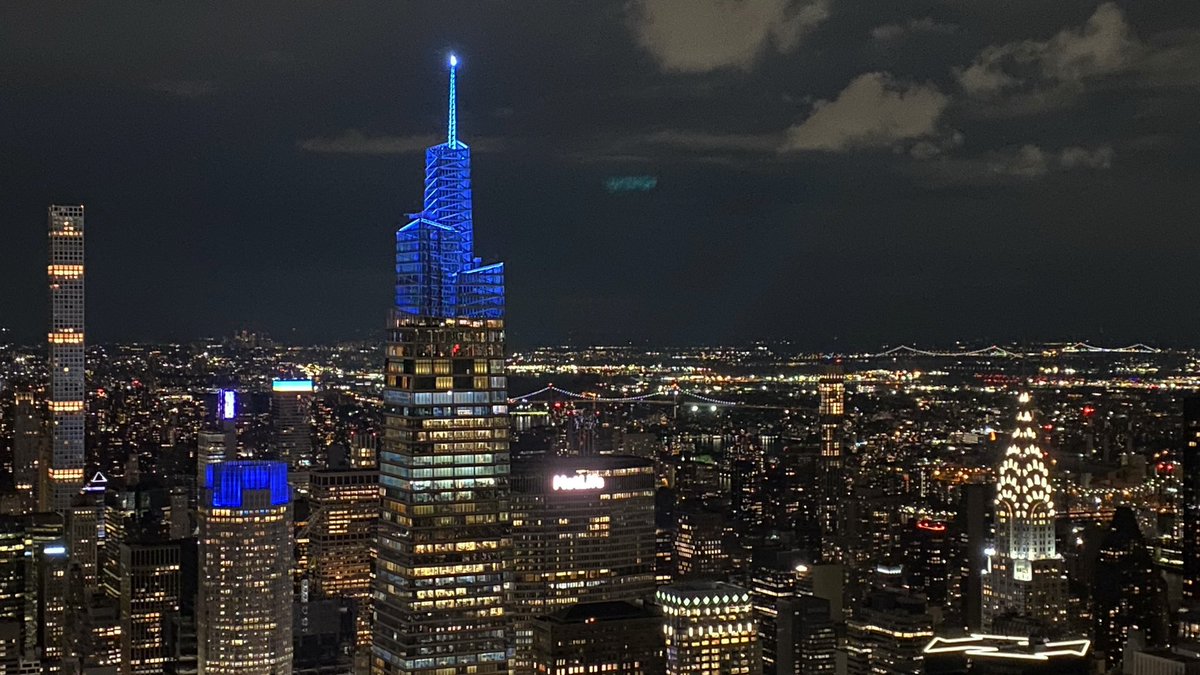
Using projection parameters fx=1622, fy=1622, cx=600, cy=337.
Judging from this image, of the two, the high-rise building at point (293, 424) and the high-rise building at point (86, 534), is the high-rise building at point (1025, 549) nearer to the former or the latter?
the high-rise building at point (293, 424)

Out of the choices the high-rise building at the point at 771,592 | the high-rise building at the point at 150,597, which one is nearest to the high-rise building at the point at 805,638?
the high-rise building at the point at 771,592

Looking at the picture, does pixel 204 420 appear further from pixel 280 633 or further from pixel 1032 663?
pixel 1032 663

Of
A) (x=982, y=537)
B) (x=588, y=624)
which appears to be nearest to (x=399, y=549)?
(x=588, y=624)

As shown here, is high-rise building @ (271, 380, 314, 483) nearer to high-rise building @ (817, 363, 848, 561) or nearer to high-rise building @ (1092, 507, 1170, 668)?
high-rise building @ (817, 363, 848, 561)

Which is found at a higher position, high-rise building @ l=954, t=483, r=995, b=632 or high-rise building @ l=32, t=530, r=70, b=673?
high-rise building @ l=954, t=483, r=995, b=632

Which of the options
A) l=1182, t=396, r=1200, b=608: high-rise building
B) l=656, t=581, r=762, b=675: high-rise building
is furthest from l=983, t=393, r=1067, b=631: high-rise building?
l=656, t=581, r=762, b=675: high-rise building

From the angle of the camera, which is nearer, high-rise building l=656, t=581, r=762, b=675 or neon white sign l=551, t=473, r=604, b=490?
high-rise building l=656, t=581, r=762, b=675
